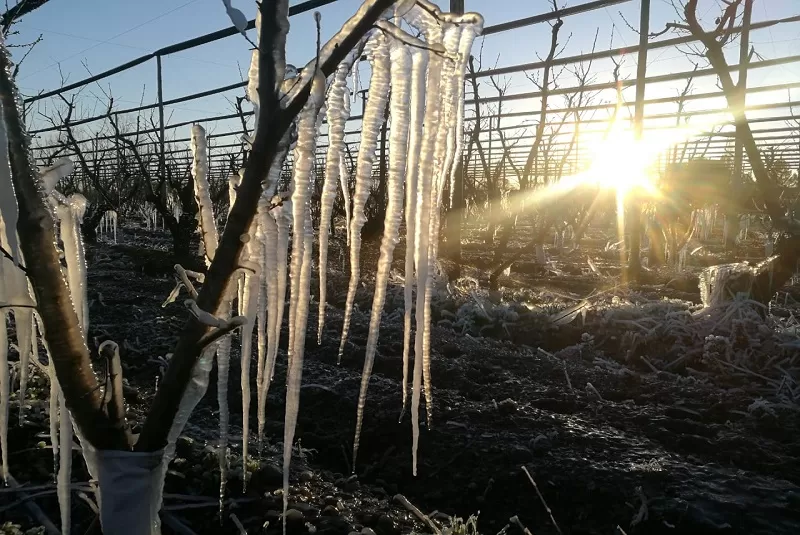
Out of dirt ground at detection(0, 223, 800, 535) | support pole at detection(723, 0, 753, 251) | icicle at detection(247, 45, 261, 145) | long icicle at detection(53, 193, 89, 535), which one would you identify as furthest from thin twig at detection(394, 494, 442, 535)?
support pole at detection(723, 0, 753, 251)

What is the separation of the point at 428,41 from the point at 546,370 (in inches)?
108

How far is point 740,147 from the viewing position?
30.1 ft

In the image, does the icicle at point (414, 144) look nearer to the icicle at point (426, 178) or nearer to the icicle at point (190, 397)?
the icicle at point (426, 178)

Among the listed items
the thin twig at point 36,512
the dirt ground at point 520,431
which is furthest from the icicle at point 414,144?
the thin twig at point 36,512

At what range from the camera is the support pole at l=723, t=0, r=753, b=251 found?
16.8ft

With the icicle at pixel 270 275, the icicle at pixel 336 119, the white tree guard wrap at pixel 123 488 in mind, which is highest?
the icicle at pixel 336 119

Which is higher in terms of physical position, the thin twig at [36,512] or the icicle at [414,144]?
the icicle at [414,144]

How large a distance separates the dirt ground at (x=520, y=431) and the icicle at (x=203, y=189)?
29.9 inches

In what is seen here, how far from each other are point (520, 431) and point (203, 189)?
5.94 feet

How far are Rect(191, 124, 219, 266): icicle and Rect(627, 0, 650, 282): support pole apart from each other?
6.11 m

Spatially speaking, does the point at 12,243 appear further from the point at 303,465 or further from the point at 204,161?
the point at 303,465

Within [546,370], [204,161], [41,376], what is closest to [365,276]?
[546,370]

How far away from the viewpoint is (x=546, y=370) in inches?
134

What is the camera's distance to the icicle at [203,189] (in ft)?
3.70
